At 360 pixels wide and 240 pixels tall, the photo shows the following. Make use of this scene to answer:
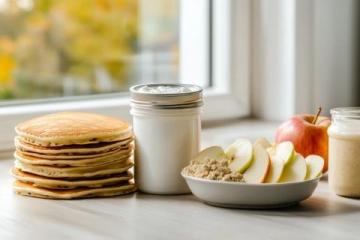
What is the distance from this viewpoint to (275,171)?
3.72ft

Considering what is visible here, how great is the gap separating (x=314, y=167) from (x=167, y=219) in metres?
0.23

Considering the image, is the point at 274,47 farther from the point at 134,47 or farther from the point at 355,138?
the point at 134,47

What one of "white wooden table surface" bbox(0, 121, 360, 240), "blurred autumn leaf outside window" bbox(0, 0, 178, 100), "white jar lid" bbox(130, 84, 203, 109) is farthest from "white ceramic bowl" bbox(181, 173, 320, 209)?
"blurred autumn leaf outside window" bbox(0, 0, 178, 100)

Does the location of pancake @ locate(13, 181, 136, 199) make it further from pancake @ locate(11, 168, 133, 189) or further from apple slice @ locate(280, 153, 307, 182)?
apple slice @ locate(280, 153, 307, 182)

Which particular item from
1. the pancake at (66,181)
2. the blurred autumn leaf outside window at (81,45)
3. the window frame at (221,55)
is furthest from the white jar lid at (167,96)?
the blurred autumn leaf outside window at (81,45)

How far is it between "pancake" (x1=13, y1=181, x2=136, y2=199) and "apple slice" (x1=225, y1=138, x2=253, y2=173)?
0.16 metres

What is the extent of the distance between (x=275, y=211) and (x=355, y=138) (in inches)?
6.2

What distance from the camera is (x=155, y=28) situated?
293 cm

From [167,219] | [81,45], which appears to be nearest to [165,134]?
[167,219]

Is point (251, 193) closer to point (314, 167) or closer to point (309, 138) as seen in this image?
point (314, 167)

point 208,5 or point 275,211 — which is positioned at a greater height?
point 208,5

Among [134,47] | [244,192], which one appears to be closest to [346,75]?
[244,192]

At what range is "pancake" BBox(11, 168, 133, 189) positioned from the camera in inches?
46.4

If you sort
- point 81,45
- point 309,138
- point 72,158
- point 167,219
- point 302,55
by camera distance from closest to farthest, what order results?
1. point 167,219
2. point 72,158
3. point 309,138
4. point 302,55
5. point 81,45
